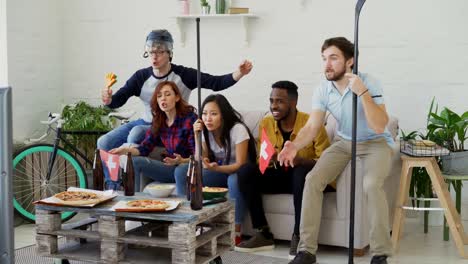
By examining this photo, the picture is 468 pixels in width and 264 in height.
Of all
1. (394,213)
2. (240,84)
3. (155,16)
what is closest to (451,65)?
(394,213)

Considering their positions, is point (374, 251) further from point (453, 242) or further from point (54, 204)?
point (54, 204)

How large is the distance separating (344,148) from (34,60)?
2.74 m

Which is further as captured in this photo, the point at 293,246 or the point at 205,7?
the point at 205,7

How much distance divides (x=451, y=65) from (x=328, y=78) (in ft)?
4.34

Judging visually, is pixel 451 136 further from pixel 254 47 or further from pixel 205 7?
pixel 205 7

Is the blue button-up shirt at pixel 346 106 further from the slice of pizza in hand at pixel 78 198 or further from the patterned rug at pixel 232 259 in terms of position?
the slice of pizza in hand at pixel 78 198

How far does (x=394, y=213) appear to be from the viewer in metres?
4.40

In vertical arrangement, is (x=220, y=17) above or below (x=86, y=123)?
above

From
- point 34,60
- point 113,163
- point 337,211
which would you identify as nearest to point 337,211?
point 337,211

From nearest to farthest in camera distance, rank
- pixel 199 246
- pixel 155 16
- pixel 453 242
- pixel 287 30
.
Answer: pixel 199 246 → pixel 453 242 → pixel 287 30 → pixel 155 16

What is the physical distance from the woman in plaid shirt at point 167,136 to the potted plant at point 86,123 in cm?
77

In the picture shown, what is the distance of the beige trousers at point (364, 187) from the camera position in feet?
12.3

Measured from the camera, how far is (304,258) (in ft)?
12.8

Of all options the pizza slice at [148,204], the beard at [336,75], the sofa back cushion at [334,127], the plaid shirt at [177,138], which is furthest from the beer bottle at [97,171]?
the sofa back cushion at [334,127]
